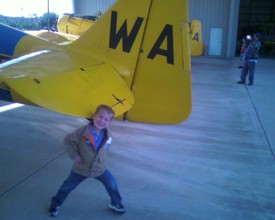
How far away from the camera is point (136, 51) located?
13.6ft

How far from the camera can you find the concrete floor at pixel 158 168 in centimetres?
342

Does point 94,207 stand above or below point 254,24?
below

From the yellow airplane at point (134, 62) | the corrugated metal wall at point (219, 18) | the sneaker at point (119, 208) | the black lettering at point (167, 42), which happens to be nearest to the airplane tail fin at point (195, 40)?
the corrugated metal wall at point (219, 18)

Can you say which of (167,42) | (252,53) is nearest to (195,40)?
(252,53)

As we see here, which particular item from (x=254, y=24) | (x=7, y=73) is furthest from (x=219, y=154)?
(x=254, y=24)

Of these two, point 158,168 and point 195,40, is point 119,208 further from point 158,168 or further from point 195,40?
point 195,40

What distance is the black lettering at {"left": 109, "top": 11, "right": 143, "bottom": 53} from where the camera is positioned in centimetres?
412

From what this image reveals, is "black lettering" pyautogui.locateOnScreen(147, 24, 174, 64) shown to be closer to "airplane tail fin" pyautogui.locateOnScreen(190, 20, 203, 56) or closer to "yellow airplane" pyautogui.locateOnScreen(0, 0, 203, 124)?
"yellow airplane" pyautogui.locateOnScreen(0, 0, 203, 124)

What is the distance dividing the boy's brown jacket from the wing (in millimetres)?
215

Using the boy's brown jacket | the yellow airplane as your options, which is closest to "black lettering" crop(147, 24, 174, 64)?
the yellow airplane

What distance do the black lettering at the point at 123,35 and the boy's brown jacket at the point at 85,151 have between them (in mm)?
1592

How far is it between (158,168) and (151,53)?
5.31 feet

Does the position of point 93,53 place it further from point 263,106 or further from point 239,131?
point 263,106

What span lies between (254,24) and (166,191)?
31643mm
